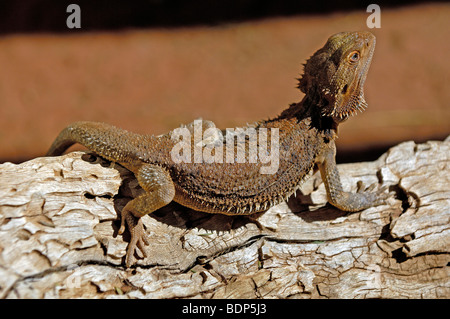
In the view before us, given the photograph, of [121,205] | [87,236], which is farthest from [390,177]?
[87,236]

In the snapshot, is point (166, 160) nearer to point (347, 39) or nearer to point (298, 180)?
point (298, 180)

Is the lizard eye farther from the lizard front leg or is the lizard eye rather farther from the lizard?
the lizard front leg

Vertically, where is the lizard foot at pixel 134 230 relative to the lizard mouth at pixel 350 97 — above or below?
below

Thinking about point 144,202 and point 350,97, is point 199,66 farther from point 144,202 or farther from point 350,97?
point 144,202

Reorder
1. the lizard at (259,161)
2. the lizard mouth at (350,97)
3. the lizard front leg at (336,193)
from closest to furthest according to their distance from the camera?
the lizard at (259,161) < the lizard mouth at (350,97) < the lizard front leg at (336,193)

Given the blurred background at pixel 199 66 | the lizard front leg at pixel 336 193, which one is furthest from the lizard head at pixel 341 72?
the blurred background at pixel 199 66

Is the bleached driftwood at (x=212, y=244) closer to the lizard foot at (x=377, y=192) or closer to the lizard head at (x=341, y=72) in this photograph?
the lizard foot at (x=377, y=192)
